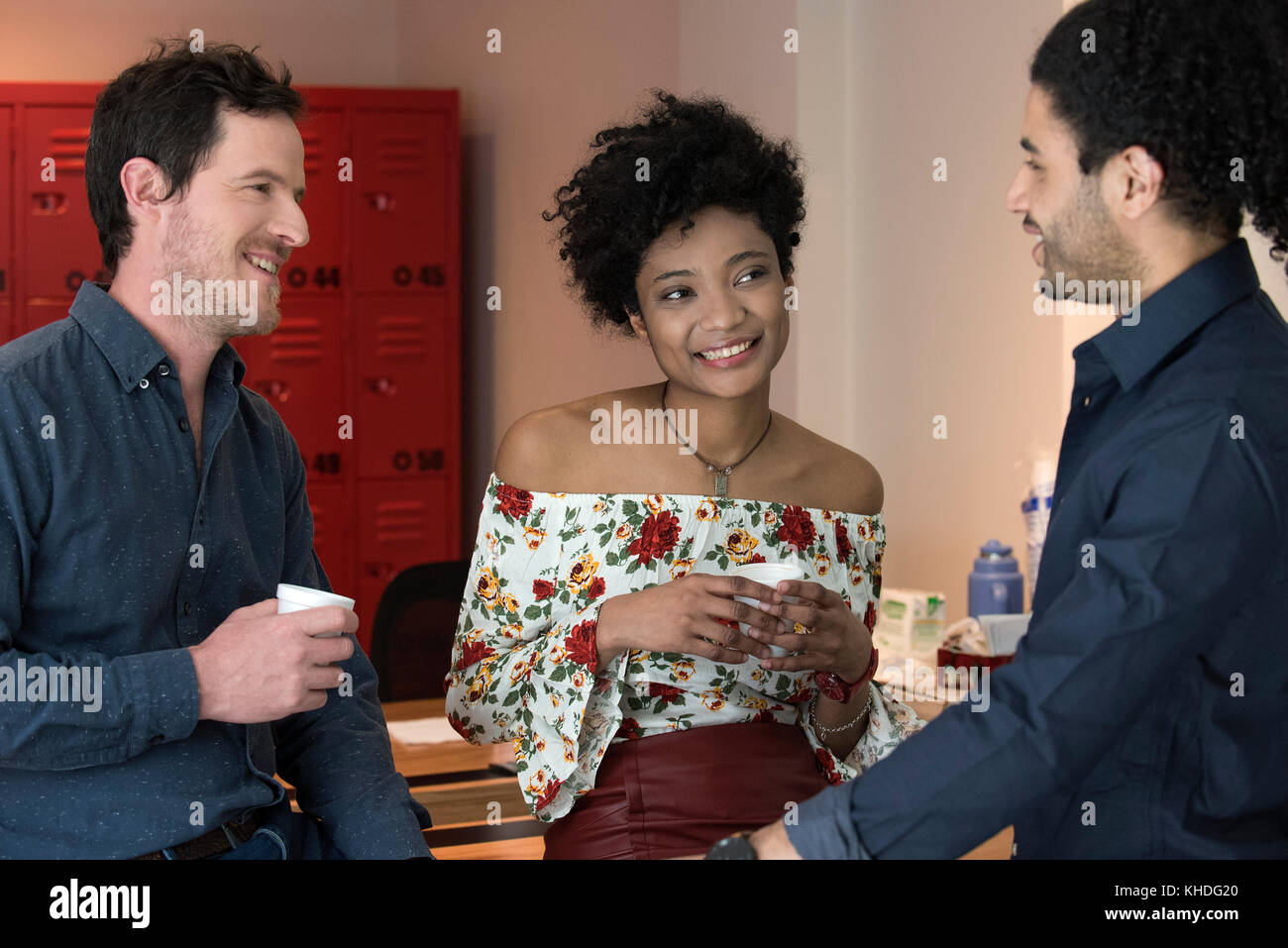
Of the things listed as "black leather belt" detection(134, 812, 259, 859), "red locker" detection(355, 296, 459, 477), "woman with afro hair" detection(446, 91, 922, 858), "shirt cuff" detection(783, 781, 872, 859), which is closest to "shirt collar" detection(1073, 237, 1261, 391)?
"shirt cuff" detection(783, 781, 872, 859)

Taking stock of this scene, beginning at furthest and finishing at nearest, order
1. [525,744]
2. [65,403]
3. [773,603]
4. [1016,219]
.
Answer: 1. [1016,219]
2. [525,744]
3. [773,603]
4. [65,403]

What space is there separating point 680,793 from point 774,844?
2.01 ft

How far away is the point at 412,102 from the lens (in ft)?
17.1

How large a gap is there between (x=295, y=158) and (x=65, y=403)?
1.35 feet

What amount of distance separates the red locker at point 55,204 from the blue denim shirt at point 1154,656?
14.7ft

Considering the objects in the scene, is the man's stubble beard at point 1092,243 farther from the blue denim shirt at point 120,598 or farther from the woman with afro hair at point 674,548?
the blue denim shirt at point 120,598

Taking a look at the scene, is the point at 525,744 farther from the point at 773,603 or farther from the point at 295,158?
the point at 295,158

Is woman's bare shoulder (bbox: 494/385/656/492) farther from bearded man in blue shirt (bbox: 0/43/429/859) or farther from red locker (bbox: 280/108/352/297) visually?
red locker (bbox: 280/108/352/297)

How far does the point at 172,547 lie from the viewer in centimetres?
146

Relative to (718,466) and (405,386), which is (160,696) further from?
(405,386)

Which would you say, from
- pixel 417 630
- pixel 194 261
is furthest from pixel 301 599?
pixel 417 630

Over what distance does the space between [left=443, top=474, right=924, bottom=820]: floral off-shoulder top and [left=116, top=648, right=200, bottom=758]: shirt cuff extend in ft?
1.65
